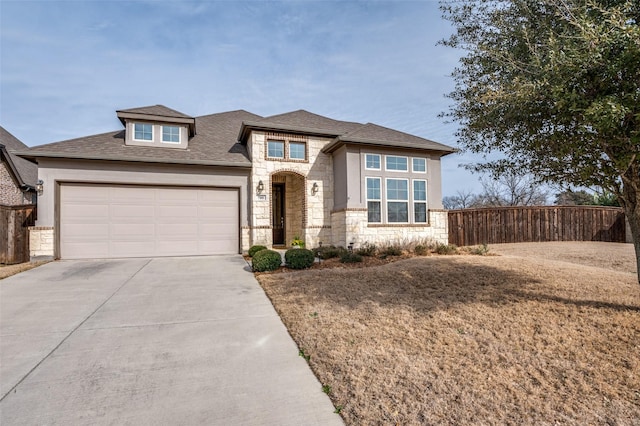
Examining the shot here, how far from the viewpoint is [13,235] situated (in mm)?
9844

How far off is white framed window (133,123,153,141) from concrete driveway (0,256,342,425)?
676cm

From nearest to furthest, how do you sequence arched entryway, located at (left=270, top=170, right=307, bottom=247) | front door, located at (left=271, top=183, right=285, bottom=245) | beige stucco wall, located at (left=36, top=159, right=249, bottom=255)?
1. beige stucco wall, located at (left=36, top=159, right=249, bottom=255)
2. arched entryway, located at (left=270, top=170, right=307, bottom=247)
3. front door, located at (left=271, top=183, right=285, bottom=245)

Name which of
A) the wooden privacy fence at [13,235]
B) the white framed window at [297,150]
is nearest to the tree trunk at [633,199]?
the white framed window at [297,150]

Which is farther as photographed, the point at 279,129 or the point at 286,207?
the point at 286,207

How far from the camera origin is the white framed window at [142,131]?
11633 millimetres

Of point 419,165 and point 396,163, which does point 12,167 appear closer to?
point 396,163

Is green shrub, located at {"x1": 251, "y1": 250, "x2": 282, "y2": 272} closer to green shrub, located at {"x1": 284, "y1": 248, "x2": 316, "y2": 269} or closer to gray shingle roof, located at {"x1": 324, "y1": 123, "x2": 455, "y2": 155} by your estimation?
green shrub, located at {"x1": 284, "y1": 248, "x2": 316, "y2": 269}

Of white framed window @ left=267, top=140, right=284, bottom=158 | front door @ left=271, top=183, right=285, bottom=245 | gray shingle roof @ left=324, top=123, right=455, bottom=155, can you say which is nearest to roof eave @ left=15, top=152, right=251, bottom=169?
white framed window @ left=267, top=140, right=284, bottom=158

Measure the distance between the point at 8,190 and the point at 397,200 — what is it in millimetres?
18522

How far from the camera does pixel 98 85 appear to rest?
11828 mm

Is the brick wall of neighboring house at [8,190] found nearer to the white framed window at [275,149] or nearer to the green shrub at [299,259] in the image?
the white framed window at [275,149]

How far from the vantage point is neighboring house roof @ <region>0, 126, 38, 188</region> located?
15.4 metres

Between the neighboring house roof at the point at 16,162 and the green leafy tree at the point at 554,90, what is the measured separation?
62.9 ft

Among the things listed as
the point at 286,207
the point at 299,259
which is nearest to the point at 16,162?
the point at 286,207
